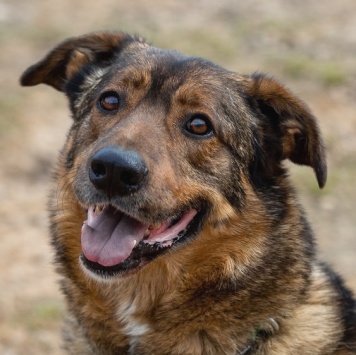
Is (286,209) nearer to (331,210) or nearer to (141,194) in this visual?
(141,194)

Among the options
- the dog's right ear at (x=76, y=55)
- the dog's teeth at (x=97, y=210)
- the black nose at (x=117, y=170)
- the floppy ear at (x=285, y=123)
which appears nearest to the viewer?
the black nose at (x=117, y=170)

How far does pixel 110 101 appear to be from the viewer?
4641 mm

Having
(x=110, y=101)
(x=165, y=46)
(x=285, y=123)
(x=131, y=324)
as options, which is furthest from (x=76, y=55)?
(x=165, y=46)

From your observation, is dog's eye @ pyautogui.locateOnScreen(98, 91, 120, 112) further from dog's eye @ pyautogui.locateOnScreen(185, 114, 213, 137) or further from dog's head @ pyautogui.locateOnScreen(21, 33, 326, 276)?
dog's eye @ pyautogui.locateOnScreen(185, 114, 213, 137)

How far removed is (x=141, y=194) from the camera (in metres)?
4.11

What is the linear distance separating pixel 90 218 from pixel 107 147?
492 mm

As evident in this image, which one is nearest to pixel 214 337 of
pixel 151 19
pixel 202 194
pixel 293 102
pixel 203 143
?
pixel 202 194

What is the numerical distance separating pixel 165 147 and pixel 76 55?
115cm

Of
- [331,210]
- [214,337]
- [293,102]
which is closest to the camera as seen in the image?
[214,337]

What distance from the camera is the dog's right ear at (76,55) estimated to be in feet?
16.8

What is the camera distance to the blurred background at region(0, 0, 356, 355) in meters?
7.49

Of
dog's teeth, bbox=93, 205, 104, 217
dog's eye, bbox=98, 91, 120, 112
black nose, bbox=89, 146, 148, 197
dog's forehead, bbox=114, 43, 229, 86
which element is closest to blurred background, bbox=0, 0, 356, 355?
dog's teeth, bbox=93, 205, 104, 217

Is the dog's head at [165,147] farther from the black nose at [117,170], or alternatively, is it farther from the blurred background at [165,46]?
the blurred background at [165,46]

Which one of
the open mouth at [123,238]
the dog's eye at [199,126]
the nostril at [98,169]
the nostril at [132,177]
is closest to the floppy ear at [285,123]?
the dog's eye at [199,126]
